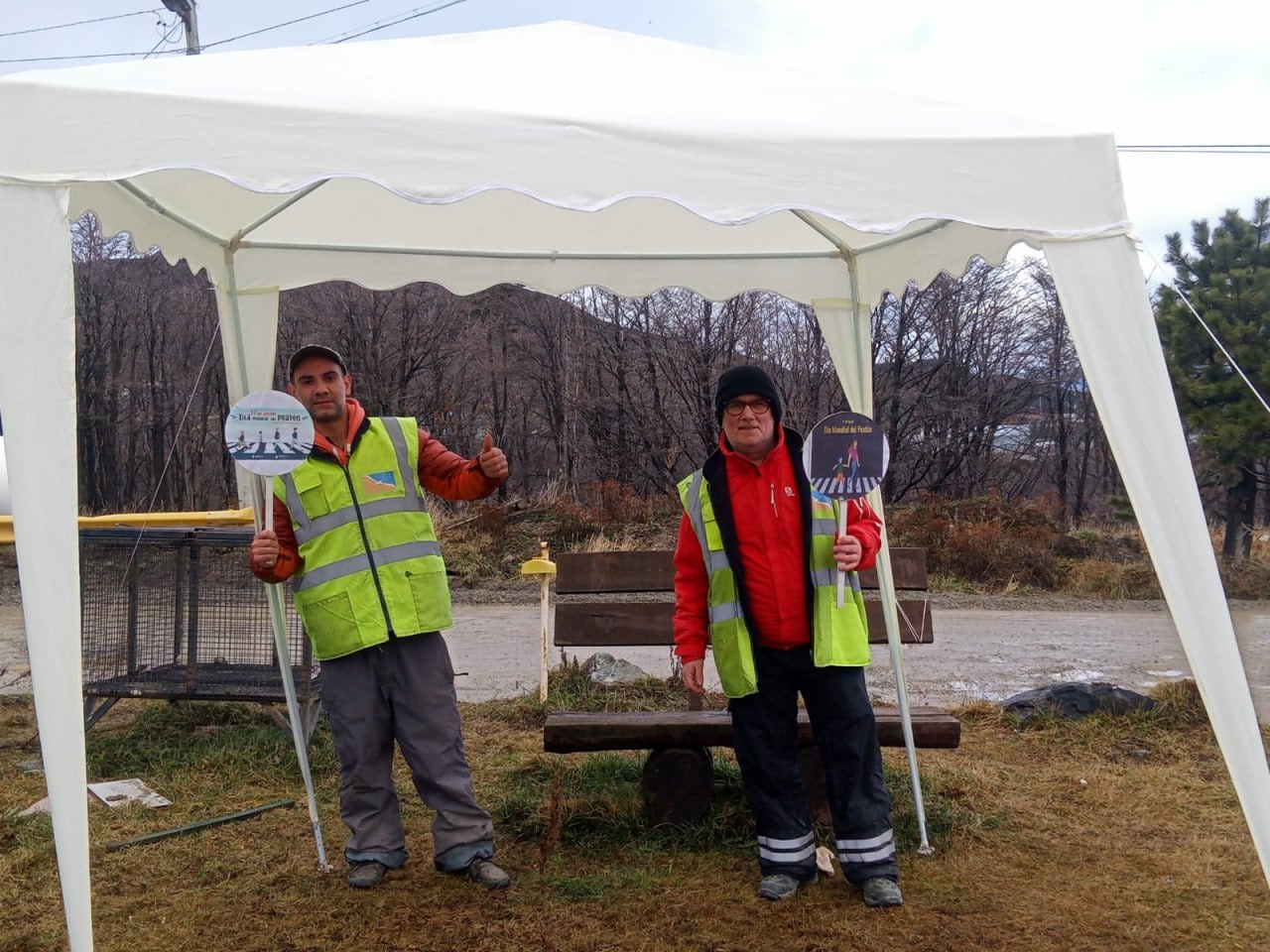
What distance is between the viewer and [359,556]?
3.66 metres

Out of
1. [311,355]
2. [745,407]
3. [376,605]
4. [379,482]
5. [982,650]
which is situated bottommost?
[982,650]

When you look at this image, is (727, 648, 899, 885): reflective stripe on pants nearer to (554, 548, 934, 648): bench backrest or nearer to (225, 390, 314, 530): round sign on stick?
(554, 548, 934, 648): bench backrest

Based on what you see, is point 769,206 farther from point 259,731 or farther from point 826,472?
point 259,731

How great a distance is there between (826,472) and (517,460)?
1493cm

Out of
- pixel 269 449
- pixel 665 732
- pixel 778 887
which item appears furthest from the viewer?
pixel 665 732

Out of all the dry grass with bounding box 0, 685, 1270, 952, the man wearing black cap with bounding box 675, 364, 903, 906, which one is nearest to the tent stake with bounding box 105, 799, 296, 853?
the dry grass with bounding box 0, 685, 1270, 952

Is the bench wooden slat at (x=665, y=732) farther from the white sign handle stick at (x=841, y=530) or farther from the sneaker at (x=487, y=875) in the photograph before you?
the white sign handle stick at (x=841, y=530)

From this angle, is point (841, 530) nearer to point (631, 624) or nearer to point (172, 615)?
point (631, 624)

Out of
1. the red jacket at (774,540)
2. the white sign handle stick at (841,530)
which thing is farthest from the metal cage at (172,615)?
the white sign handle stick at (841,530)

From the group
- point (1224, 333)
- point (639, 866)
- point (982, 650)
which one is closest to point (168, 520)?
point (639, 866)

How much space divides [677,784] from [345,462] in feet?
6.00

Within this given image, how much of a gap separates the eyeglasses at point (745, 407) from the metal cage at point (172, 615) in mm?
2775

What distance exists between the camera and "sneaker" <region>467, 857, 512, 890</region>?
3736 millimetres

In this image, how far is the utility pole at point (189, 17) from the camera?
13.6 m
